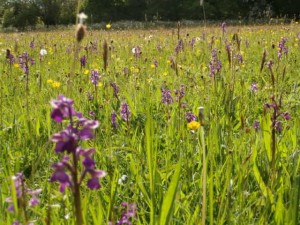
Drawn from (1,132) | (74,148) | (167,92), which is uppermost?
(74,148)

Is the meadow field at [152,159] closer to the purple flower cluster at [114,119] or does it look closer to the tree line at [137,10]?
the purple flower cluster at [114,119]

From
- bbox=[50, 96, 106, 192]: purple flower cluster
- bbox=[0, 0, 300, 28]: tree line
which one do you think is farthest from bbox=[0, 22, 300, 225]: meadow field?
bbox=[0, 0, 300, 28]: tree line

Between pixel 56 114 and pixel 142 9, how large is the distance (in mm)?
37412

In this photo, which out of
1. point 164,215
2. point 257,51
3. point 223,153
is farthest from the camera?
point 257,51

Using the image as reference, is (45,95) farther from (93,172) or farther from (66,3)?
(66,3)

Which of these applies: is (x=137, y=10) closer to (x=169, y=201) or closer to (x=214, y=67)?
(x=214, y=67)

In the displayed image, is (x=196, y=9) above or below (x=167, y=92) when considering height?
above

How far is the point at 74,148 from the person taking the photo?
66cm

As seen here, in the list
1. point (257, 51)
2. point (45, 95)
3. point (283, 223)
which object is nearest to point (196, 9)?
point (257, 51)

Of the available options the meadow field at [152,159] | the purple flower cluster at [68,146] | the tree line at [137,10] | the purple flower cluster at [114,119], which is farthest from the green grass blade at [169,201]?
the tree line at [137,10]

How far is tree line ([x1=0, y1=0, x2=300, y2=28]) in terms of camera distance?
109 ft

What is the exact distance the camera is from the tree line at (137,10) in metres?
33.2

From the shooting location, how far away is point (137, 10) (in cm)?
3694

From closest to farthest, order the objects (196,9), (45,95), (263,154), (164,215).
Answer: (164,215) < (263,154) < (45,95) < (196,9)
